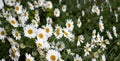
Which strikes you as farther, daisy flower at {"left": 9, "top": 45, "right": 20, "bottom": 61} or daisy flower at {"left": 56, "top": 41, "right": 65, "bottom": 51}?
daisy flower at {"left": 56, "top": 41, "right": 65, "bottom": 51}

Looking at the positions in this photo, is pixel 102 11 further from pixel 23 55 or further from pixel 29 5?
pixel 23 55

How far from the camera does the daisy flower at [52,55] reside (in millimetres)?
2411

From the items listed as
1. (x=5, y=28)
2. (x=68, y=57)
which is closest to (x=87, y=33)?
(x=68, y=57)

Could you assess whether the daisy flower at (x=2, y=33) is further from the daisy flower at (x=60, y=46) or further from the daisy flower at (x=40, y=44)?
the daisy flower at (x=60, y=46)

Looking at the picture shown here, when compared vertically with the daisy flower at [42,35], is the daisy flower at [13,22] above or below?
above

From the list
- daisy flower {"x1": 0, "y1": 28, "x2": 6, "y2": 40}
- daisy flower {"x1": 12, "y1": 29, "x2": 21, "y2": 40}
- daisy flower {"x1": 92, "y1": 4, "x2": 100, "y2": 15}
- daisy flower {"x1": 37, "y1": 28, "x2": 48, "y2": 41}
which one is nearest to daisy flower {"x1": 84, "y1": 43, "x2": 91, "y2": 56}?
daisy flower {"x1": 37, "y1": 28, "x2": 48, "y2": 41}

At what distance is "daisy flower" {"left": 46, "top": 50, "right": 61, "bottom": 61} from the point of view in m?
2.41

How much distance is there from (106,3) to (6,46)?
2.08 m

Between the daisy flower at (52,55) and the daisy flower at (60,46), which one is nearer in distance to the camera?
the daisy flower at (52,55)

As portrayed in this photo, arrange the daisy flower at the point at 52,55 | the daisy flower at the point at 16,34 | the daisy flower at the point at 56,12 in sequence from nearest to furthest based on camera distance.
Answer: the daisy flower at the point at 52,55
the daisy flower at the point at 16,34
the daisy flower at the point at 56,12

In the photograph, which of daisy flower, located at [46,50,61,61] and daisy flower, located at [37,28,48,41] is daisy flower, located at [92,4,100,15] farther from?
daisy flower, located at [46,50,61,61]

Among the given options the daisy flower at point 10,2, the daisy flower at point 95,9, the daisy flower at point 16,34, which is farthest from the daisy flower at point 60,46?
the daisy flower at point 95,9

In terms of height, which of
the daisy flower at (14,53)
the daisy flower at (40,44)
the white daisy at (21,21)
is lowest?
the daisy flower at (14,53)

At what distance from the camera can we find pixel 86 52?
2.94 m
